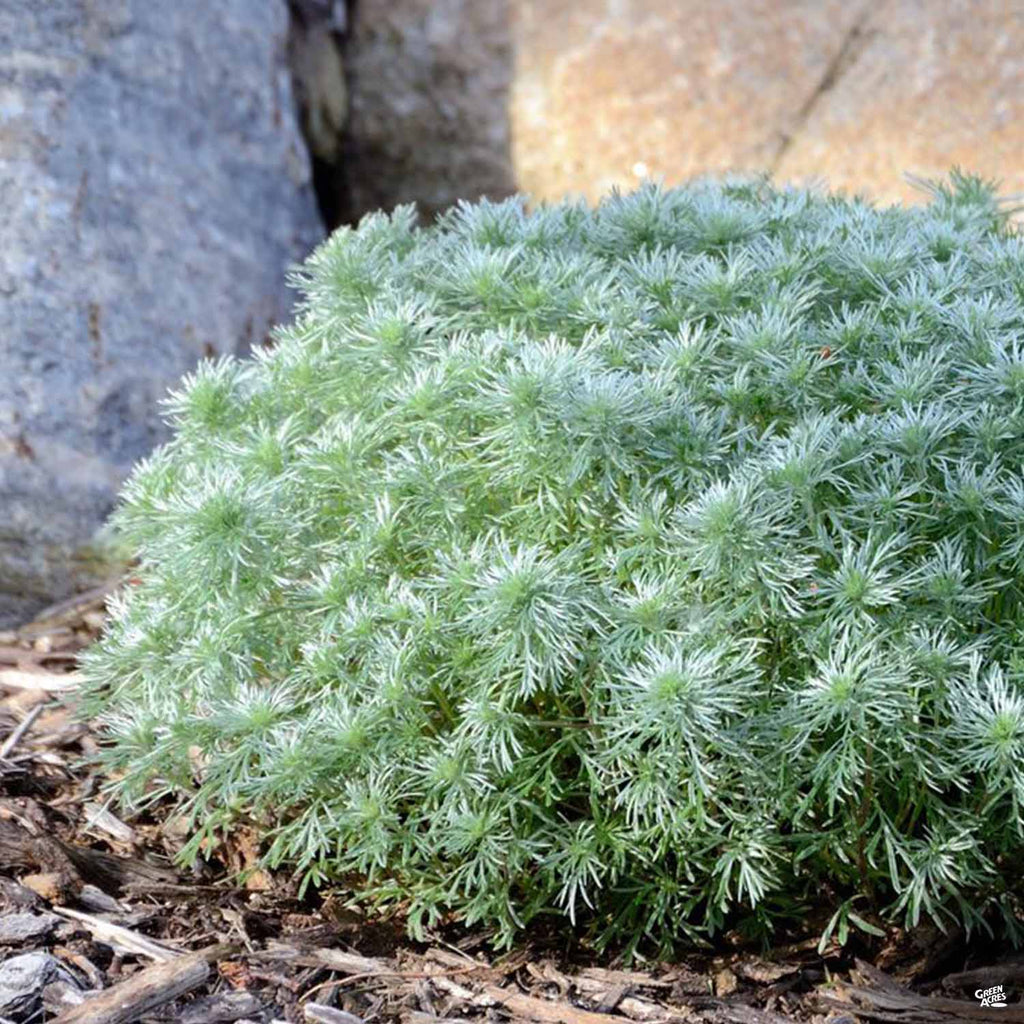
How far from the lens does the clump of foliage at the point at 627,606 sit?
212 cm

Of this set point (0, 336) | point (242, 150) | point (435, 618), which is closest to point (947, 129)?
point (242, 150)

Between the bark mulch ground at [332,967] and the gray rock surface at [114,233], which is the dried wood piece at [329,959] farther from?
the gray rock surface at [114,233]

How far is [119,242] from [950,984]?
312 cm

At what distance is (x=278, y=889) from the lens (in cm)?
266

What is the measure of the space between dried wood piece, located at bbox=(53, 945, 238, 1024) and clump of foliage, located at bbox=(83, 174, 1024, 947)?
0.20 meters

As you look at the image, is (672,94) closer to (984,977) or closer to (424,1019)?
(984,977)

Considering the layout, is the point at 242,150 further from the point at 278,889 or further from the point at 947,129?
the point at 278,889

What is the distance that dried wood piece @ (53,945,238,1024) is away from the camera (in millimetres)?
2193


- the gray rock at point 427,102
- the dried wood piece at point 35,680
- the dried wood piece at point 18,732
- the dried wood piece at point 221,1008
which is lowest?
the dried wood piece at point 221,1008

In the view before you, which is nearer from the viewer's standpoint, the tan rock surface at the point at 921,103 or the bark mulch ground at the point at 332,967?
the bark mulch ground at the point at 332,967

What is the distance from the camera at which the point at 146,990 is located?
228cm

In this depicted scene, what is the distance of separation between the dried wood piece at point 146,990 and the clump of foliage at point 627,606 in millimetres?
201

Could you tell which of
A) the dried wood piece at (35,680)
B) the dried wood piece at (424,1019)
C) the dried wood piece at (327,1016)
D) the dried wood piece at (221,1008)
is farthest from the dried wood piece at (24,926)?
the dried wood piece at (35,680)

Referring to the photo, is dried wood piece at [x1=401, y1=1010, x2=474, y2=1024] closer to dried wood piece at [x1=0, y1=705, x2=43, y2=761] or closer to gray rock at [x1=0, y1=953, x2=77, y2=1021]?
gray rock at [x1=0, y1=953, x2=77, y2=1021]
